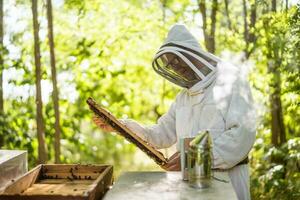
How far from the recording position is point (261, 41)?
620 cm

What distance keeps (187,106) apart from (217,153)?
0.49 meters

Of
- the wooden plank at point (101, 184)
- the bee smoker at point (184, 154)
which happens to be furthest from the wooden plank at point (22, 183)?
the bee smoker at point (184, 154)

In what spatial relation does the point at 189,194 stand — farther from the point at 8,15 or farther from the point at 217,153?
the point at 8,15

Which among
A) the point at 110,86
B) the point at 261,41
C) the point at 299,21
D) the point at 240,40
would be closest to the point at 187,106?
the point at 299,21

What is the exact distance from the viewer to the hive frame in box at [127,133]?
2918mm

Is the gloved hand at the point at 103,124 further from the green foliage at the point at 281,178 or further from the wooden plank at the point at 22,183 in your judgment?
the green foliage at the point at 281,178

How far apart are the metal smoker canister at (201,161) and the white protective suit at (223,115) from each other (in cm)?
48

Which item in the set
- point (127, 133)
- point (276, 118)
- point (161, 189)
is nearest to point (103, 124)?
point (127, 133)

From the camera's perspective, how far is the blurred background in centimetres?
558

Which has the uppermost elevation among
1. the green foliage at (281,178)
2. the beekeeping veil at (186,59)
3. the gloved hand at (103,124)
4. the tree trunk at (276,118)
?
the beekeeping veil at (186,59)

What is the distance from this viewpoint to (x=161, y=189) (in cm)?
223

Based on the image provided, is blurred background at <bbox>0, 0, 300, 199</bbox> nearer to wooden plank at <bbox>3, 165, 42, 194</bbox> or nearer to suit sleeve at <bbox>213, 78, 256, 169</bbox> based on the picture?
suit sleeve at <bbox>213, 78, 256, 169</bbox>

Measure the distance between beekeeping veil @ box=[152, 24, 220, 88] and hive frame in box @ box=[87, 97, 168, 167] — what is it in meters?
0.48

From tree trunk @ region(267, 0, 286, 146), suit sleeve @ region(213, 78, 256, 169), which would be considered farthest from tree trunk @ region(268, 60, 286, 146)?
suit sleeve @ region(213, 78, 256, 169)
